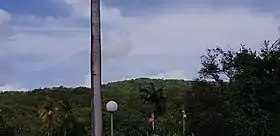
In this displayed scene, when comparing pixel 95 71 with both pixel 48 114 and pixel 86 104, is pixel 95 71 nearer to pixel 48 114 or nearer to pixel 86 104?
pixel 48 114

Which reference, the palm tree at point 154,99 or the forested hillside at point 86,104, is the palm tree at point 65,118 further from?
the palm tree at point 154,99

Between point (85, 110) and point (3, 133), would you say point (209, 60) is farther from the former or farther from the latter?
point (85, 110)

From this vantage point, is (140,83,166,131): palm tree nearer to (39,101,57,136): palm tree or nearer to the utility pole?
(39,101,57,136): palm tree

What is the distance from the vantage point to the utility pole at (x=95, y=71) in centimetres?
869

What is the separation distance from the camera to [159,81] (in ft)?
305

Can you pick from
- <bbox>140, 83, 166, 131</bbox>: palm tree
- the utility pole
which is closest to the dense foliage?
<bbox>140, 83, 166, 131</bbox>: palm tree

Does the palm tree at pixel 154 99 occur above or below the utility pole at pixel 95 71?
above

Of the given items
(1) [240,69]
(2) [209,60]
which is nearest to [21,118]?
(2) [209,60]

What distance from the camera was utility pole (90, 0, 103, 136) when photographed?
869 cm

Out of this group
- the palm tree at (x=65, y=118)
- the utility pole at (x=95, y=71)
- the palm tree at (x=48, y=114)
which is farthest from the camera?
the palm tree at (x=48, y=114)

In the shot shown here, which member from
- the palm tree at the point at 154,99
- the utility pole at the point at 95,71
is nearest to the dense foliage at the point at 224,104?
the palm tree at the point at 154,99

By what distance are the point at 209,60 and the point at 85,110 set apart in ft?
118

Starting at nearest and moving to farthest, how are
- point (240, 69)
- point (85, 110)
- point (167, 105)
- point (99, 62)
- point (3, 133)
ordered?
point (99, 62) → point (240, 69) → point (3, 133) → point (167, 105) → point (85, 110)

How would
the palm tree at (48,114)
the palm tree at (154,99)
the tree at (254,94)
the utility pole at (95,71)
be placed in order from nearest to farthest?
the utility pole at (95,71)
the tree at (254,94)
the palm tree at (154,99)
the palm tree at (48,114)
